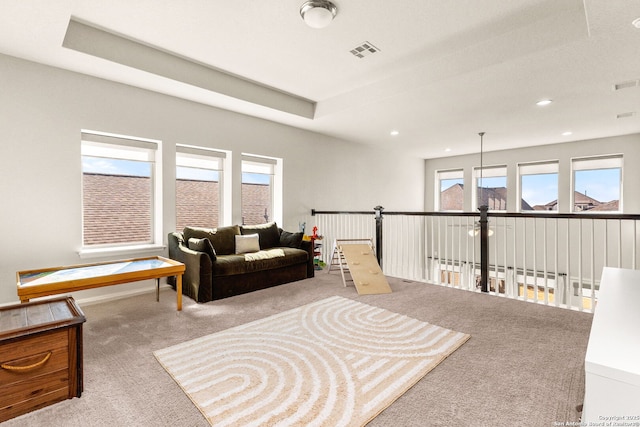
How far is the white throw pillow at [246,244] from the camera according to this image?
14.0 feet

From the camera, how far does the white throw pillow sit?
14.0ft

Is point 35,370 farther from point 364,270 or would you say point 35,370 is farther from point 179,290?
point 364,270

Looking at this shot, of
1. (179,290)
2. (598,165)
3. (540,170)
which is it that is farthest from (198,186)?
(598,165)

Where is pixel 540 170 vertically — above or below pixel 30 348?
above

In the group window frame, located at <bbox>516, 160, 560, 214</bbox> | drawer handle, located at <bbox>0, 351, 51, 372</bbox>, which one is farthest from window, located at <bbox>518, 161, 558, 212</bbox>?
drawer handle, located at <bbox>0, 351, 51, 372</bbox>

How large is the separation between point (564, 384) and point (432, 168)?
25.3ft

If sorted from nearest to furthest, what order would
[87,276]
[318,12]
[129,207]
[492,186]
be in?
1. [318,12]
2. [87,276]
3. [129,207]
4. [492,186]

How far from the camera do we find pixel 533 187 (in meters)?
7.25

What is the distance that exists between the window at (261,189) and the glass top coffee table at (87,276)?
1996mm

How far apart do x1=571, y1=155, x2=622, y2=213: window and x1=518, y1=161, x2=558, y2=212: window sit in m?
0.37

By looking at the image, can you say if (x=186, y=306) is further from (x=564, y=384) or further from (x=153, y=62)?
(x=564, y=384)

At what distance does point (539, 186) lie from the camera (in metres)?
7.17

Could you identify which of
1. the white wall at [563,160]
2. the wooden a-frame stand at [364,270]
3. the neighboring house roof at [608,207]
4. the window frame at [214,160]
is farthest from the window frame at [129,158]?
the neighboring house roof at [608,207]

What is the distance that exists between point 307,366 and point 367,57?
3.23 m
